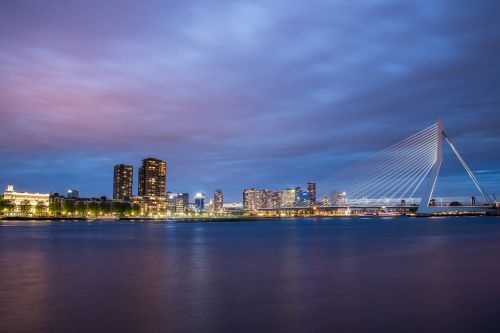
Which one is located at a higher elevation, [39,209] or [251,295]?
[39,209]

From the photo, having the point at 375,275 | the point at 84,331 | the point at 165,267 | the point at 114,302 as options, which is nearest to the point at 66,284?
the point at 114,302

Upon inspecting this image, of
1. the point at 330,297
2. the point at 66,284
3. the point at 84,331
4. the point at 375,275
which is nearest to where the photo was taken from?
the point at 84,331

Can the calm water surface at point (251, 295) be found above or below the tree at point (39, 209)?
below

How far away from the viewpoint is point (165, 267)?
26531 mm

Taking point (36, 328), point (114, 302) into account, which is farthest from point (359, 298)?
point (36, 328)

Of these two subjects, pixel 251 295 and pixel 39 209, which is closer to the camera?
pixel 251 295

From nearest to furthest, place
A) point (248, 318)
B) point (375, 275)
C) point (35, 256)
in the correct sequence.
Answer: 1. point (248, 318)
2. point (375, 275)
3. point (35, 256)

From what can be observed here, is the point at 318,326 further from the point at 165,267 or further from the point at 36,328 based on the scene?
the point at 165,267

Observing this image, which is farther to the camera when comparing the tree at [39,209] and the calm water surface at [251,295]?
the tree at [39,209]

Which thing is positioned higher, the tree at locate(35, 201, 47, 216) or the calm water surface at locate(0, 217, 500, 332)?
the tree at locate(35, 201, 47, 216)

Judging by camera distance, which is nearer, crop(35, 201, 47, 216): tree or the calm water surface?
the calm water surface

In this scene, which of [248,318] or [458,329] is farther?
[248,318]

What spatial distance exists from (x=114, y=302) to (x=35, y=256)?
20.8 meters

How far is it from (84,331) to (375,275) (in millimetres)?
15396
